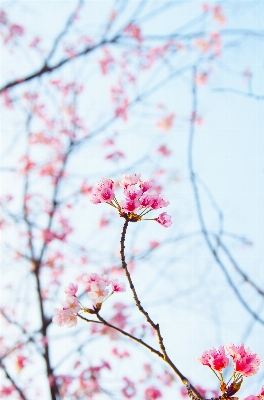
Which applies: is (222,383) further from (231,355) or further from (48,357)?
(48,357)

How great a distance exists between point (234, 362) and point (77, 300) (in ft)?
2.82

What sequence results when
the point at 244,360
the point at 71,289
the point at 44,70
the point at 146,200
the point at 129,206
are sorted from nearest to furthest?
the point at 244,360 → the point at 129,206 → the point at 146,200 → the point at 71,289 → the point at 44,70

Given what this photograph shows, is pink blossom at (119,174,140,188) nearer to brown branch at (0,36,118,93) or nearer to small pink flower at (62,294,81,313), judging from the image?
small pink flower at (62,294,81,313)

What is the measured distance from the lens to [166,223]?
2219 millimetres

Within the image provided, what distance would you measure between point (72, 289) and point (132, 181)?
28.8 inches

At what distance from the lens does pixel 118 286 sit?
2232 mm

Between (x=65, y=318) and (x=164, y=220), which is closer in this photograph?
(x=65, y=318)

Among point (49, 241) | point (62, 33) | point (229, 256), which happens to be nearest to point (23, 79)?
point (62, 33)

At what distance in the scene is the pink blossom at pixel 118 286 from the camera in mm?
2221

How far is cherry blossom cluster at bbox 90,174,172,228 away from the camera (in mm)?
1947

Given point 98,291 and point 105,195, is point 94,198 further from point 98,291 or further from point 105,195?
point 98,291

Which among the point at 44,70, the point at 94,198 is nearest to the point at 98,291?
the point at 94,198

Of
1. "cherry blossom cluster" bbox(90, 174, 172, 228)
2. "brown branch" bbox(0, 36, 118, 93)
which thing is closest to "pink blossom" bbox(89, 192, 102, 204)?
"cherry blossom cluster" bbox(90, 174, 172, 228)

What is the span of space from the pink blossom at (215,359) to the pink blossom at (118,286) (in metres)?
0.58
